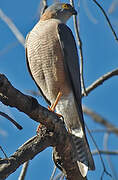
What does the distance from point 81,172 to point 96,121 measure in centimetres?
56

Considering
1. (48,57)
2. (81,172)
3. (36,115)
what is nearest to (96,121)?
(81,172)

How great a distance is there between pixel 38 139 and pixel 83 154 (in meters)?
0.89

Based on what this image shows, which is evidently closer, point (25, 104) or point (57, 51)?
point (25, 104)

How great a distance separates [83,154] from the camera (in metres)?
4.03

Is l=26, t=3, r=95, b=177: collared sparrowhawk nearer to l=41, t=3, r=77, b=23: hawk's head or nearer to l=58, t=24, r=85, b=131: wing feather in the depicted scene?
l=58, t=24, r=85, b=131: wing feather

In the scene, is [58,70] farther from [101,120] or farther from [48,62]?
[101,120]

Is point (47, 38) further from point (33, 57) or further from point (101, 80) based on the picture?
point (101, 80)

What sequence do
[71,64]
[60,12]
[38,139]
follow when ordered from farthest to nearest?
[60,12]
[71,64]
[38,139]

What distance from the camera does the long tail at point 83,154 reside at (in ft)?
12.3

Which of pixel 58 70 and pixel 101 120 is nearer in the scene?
pixel 101 120

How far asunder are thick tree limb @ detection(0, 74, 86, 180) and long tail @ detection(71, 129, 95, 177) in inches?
10.1

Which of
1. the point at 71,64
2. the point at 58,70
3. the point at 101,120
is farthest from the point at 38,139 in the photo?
the point at 71,64

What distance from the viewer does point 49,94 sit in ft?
15.5

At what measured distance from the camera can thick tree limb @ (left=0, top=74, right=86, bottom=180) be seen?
9.45 ft
